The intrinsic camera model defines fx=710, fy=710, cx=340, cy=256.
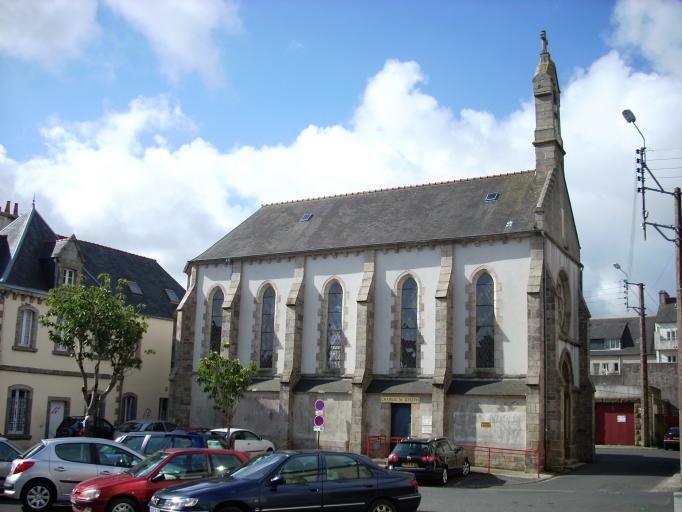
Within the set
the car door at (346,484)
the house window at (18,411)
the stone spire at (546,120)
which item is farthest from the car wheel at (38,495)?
the stone spire at (546,120)

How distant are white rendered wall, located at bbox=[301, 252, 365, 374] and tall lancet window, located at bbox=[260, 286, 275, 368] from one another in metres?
1.95

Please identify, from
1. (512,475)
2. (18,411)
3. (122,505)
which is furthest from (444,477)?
(18,411)

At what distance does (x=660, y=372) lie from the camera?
5012cm

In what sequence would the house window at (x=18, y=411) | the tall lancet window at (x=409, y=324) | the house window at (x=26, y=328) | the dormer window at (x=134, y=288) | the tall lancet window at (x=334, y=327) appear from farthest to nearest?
the dormer window at (x=134, y=288) → the tall lancet window at (x=334, y=327) → the house window at (x=26, y=328) → the house window at (x=18, y=411) → the tall lancet window at (x=409, y=324)

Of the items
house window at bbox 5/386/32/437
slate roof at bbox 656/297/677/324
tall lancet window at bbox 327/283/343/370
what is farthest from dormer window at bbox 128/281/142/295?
slate roof at bbox 656/297/677/324

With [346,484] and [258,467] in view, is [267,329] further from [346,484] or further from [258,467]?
[346,484]

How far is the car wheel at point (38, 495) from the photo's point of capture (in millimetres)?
14219

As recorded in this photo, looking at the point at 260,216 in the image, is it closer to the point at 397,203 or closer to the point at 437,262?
the point at 397,203

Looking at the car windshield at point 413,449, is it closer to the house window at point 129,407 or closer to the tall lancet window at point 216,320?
the tall lancet window at point 216,320

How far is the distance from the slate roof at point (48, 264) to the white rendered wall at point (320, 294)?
10.7m

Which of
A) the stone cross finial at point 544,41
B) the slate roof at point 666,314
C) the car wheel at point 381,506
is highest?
the stone cross finial at point 544,41

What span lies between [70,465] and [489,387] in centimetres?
1607

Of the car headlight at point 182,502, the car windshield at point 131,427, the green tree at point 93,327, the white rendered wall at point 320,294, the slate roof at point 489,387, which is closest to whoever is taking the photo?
the car headlight at point 182,502

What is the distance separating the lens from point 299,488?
12078 mm
